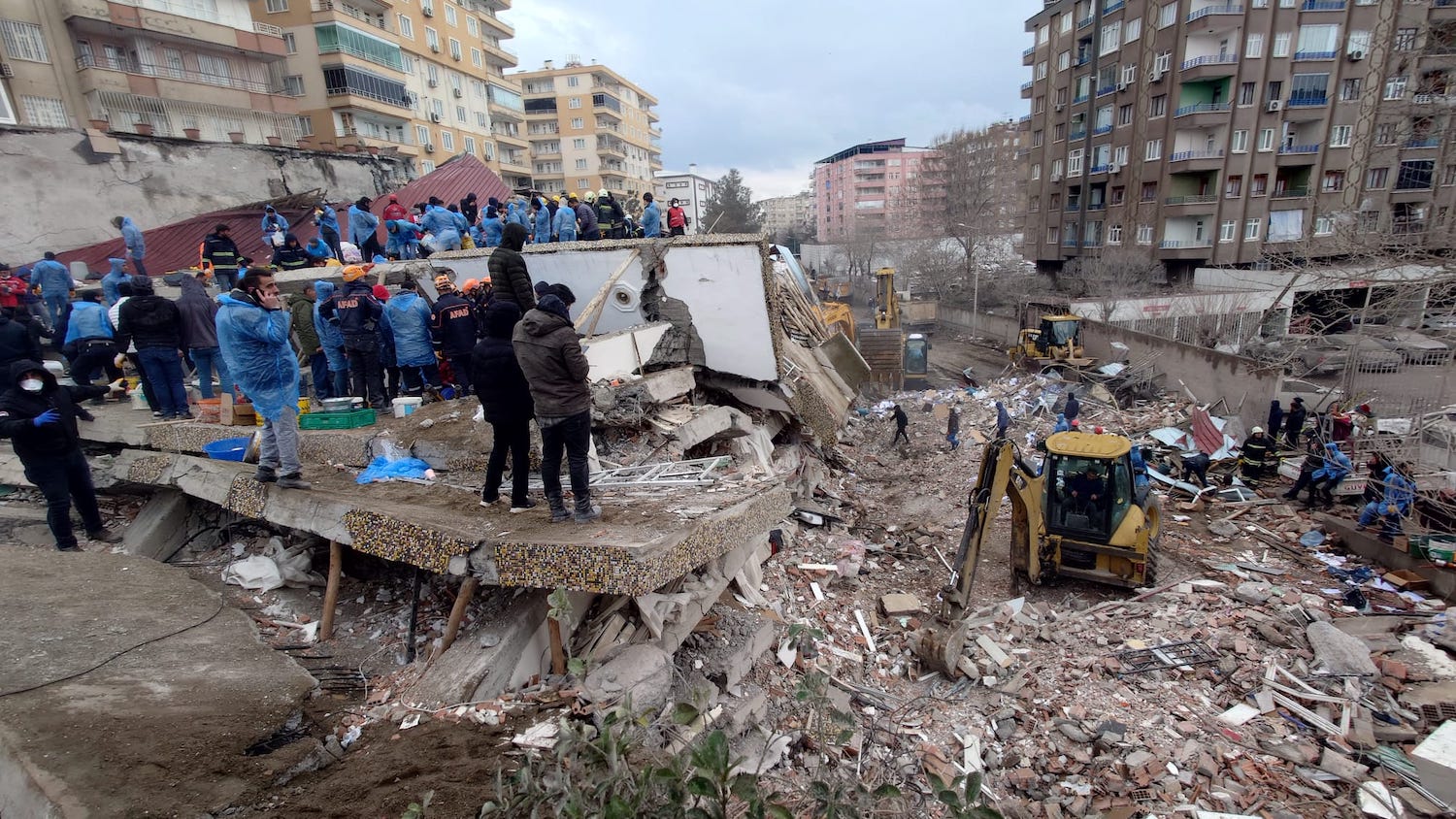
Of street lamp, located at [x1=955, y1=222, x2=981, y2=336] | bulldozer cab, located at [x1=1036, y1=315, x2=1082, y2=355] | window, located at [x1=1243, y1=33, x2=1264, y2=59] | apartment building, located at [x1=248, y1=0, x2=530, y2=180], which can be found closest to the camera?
bulldozer cab, located at [x1=1036, y1=315, x2=1082, y2=355]

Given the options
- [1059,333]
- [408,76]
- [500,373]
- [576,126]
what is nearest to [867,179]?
[576,126]

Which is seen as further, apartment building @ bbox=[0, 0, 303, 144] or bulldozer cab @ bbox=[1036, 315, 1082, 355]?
bulldozer cab @ bbox=[1036, 315, 1082, 355]

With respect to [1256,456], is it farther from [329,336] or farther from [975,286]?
[975,286]

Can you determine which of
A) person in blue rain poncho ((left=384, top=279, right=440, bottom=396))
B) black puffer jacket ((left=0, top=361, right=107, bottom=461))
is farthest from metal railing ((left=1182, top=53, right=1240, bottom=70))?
black puffer jacket ((left=0, top=361, right=107, bottom=461))

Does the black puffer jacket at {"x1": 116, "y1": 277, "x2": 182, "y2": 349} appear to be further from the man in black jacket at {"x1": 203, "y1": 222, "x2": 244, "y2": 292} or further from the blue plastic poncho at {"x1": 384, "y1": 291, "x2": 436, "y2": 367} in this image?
the man in black jacket at {"x1": 203, "y1": 222, "x2": 244, "y2": 292}

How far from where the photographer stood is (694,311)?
7.94m

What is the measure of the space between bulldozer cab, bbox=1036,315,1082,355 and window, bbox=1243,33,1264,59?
1640 cm

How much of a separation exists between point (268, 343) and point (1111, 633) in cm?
800

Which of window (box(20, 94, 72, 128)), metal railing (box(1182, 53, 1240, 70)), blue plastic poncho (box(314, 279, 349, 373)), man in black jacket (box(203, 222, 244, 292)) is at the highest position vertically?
metal railing (box(1182, 53, 1240, 70))

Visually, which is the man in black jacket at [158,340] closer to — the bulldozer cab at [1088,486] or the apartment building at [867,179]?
the bulldozer cab at [1088,486]

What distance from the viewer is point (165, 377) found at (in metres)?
6.25

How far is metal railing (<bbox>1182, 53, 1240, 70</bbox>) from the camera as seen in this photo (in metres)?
24.7

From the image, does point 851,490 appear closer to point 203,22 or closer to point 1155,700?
point 1155,700

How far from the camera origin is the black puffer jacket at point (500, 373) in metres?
3.93
